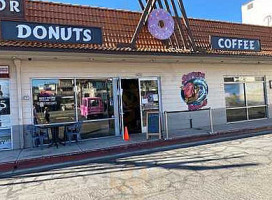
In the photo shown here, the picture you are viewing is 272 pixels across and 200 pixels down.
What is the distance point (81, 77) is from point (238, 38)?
7.70 meters

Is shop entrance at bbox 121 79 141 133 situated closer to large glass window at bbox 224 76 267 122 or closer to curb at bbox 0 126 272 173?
curb at bbox 0 126 272 173

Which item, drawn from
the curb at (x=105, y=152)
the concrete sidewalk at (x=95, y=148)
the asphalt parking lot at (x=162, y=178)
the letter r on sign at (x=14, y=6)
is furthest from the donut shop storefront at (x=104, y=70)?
the asphalt parking lot at (x=162, y=178)

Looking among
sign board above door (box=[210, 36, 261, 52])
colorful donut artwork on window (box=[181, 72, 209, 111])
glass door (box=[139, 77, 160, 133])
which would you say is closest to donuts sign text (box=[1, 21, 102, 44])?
glass door (box=[139, 77, 160, 133])

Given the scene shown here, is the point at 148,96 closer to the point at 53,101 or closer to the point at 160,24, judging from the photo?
the point at 160,24

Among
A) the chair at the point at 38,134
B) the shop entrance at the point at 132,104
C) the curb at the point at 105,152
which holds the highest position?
the shop entrance at the point at 132,104

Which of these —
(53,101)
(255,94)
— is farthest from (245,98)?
(53,101)

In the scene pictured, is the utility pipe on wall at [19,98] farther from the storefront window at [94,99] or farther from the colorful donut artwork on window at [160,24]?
the colorful donut artwork on window at [160,24]

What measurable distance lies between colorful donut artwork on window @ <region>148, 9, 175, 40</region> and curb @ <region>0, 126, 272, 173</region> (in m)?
4.63

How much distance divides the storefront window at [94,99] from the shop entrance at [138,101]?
2.38 ft

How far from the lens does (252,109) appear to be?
51.9 feet

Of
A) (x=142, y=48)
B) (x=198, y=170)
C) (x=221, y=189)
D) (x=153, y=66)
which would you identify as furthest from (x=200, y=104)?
(x=221, y=189)

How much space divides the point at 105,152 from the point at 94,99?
9.70ft

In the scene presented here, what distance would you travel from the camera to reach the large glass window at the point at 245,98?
49.6ft

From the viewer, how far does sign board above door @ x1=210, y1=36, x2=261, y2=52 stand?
518 inches
